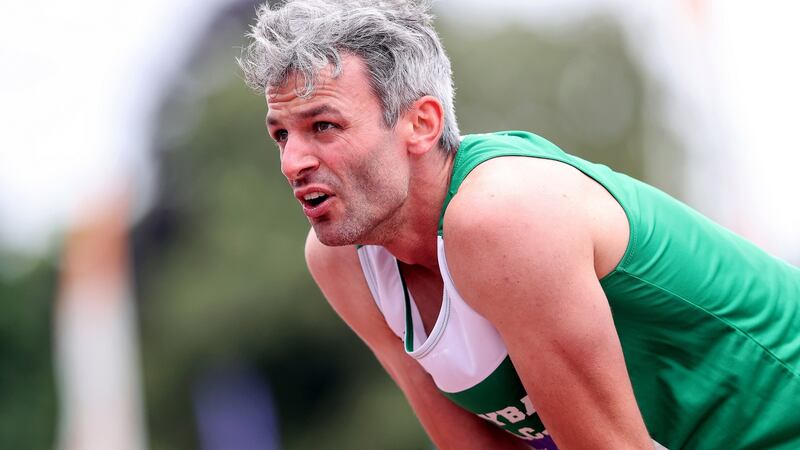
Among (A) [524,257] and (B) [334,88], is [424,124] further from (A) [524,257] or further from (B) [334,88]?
(A) [524,257]

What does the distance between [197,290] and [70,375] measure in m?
2.55

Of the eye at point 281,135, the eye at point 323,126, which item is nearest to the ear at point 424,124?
the eye at point 323,126

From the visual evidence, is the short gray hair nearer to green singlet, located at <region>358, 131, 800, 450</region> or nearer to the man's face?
the man's face

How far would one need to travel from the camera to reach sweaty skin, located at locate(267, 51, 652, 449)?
8.86ft

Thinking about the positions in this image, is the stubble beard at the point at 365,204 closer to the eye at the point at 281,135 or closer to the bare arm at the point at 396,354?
the eye at the point at 281,135

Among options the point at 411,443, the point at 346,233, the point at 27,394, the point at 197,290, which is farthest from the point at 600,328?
the point at 27,394

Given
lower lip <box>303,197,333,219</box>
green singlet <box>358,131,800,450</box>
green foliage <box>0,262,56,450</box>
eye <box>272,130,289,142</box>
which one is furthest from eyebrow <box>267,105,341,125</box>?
green foliage <box>0,262,56,450</box>

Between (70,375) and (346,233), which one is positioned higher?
(346,233)

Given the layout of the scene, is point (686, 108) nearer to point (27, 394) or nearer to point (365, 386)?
point (365, 386)

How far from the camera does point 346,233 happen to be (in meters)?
3.17

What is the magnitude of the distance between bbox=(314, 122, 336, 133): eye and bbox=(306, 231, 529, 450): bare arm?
628mm

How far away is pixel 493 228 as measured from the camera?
271 cm

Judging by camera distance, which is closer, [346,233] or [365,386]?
[346,233]

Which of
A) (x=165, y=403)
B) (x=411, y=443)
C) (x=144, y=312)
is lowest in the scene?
(x=411, y=443)
